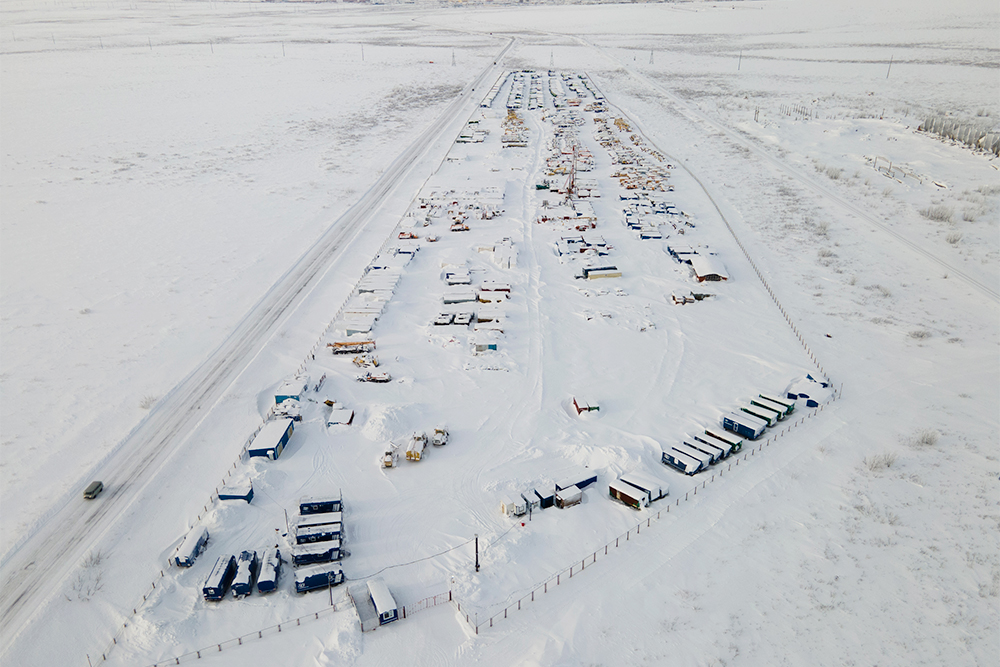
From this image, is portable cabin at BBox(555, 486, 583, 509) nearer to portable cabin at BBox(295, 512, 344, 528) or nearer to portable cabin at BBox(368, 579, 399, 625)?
portable cabin at BBox(368, 579, 399, 625)

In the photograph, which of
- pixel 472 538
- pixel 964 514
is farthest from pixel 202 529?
pixel 964 514

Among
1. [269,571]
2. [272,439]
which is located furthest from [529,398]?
[269,571]

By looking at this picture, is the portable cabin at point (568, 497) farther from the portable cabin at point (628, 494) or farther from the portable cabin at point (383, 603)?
the portable cabin at point (383, 603)

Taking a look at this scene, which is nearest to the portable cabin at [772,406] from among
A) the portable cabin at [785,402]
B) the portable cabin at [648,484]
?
the portable cabin at [785,402]

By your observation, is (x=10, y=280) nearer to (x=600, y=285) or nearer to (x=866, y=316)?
(x=600, y=285)

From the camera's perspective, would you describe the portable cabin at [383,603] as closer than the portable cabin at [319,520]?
Yes

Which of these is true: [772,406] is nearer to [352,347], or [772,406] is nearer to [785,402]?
[785,402]
